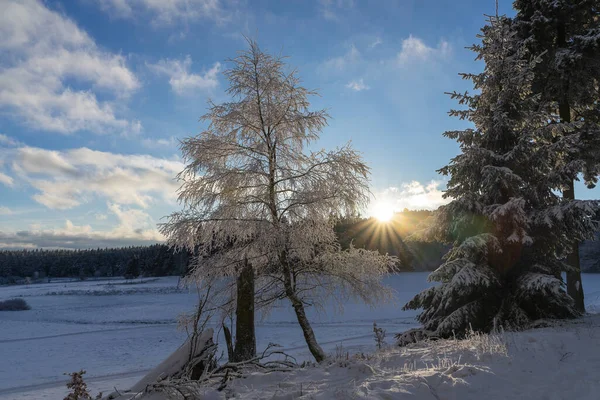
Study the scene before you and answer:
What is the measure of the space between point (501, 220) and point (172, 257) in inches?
2996

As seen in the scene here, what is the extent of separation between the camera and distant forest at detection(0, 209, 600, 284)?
41338 mm

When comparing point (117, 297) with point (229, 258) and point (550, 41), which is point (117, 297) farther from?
point (550, 41)

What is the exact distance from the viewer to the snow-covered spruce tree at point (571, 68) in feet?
40.1

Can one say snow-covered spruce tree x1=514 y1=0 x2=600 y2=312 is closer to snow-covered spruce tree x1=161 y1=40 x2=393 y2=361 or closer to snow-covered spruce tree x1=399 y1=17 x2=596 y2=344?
snow-covered spruce tree x1=399 y1=17 x2=596 y2=344

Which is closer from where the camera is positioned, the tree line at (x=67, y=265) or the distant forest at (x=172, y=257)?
the distant forest at (x=172, y=257)

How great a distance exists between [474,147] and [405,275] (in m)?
43.2

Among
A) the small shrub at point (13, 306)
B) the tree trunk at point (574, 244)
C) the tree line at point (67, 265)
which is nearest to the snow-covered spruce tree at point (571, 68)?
the tree trunk at point (574, 244)

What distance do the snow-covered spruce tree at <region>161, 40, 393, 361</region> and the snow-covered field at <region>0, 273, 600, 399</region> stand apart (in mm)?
1808

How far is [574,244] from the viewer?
1182 centimetres

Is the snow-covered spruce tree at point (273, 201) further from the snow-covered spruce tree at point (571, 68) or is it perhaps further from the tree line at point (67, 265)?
the tree line at point (67, 265)

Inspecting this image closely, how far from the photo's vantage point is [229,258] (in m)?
8.91

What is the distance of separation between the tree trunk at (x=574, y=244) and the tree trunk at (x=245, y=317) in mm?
9980

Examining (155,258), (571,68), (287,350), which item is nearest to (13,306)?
(287,350)

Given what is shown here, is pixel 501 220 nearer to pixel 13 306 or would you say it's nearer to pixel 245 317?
pixel 245 317
